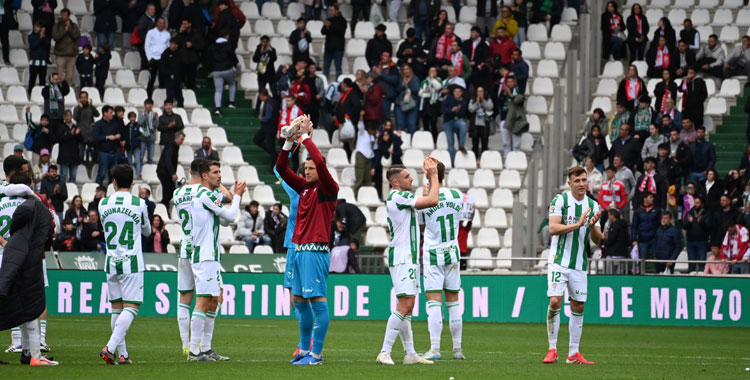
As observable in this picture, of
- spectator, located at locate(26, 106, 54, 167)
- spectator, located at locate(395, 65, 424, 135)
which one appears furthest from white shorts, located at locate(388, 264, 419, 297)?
spectator, located at locate(26, 106, 54, 167)

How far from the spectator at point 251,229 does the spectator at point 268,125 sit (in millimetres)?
2978

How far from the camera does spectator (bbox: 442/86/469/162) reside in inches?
1172

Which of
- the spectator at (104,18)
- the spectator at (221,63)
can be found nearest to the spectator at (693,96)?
the spectator at (221,63)

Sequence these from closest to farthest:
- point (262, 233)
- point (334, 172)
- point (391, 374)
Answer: point (391, 374), point (262, 233), point (334, 172)

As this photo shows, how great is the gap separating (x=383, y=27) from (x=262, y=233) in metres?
7.21

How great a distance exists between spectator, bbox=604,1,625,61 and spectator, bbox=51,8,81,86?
565 inches

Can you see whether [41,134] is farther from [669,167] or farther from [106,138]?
[669,167]

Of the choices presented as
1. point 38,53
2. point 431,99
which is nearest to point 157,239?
point 38,53

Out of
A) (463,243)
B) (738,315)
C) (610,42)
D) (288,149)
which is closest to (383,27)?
(610,42)

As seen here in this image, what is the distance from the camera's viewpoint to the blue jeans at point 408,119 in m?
30.9

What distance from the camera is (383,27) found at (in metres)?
31.7

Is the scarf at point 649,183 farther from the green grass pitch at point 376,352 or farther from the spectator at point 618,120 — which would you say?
the green grass pitch at point 376,352

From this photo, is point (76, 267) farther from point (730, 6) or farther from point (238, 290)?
point (730, 6)

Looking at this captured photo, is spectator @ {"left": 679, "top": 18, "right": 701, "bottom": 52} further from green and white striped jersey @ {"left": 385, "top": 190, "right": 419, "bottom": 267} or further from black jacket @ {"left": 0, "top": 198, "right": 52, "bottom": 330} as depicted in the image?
black jacket @ {"left": 0, "top": 198, "right": 52, "bottom": 330}
